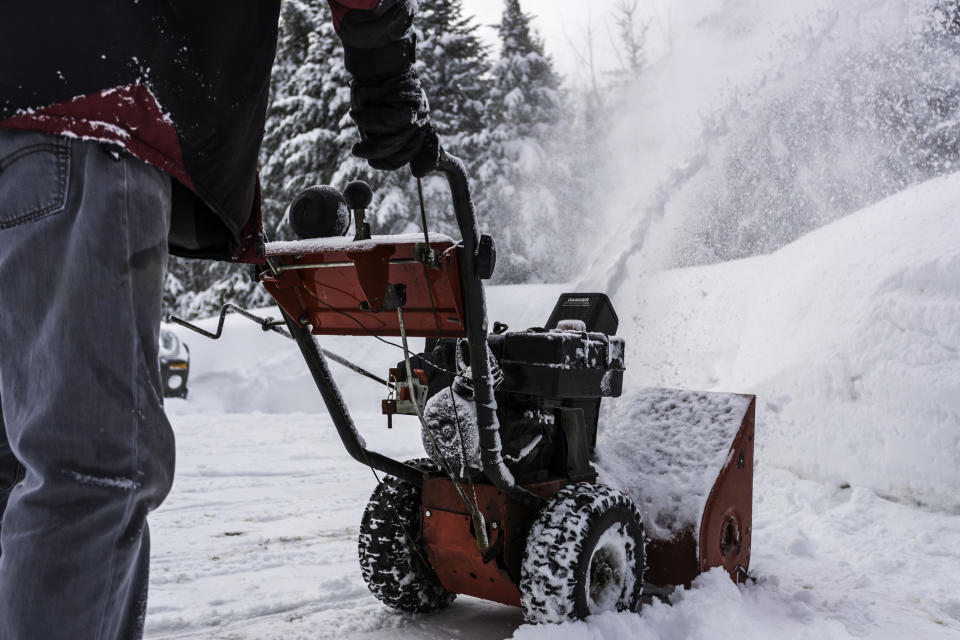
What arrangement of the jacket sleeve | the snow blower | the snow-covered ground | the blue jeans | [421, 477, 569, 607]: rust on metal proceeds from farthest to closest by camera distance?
the snow-covered ground, [421, 477, 569, 607]: rust on metal, the snow blower, the jacket sleeve, the blue jeans

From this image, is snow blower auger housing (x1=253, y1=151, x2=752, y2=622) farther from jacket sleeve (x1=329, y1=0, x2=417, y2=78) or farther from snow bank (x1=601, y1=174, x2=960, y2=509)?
Answer: snow bank (x1=601, y1=174, x2=960, y2=509)

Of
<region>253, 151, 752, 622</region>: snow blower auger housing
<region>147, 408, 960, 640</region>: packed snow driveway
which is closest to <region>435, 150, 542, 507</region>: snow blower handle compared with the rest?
<region>253, 151, 752, 622</region>: snow blower auger housing

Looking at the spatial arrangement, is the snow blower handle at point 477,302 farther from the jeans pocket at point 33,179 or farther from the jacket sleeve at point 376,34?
the jeans pocket at point 33,179

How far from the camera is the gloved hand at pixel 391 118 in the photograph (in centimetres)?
144

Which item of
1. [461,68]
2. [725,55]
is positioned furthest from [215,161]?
[461,68]

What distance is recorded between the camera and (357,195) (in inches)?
74.9

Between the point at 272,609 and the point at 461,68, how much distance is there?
731 inches

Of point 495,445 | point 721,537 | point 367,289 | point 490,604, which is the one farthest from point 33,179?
point 721,537

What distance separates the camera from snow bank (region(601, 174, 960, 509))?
358 centimetres

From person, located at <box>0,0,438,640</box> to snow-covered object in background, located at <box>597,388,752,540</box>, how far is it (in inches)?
68.1

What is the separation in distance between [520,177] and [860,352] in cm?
1541

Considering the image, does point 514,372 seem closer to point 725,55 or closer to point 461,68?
point 725,55

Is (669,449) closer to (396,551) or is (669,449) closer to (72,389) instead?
(396,551)

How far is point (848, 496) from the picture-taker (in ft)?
12.0
